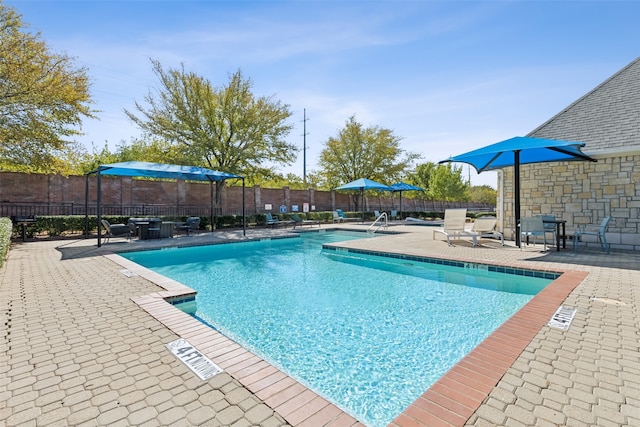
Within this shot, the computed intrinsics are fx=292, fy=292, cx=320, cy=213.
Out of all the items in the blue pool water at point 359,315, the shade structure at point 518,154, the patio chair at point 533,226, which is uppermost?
the shade structure at point 518,154

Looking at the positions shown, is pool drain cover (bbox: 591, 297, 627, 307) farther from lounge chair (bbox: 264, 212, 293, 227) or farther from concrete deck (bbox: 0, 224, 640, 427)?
lounge chair (bbox: 264, 212, 293, 227)

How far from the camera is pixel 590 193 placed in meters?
8.11

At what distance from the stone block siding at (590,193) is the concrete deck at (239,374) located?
5484 mm

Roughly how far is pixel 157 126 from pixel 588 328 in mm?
16270

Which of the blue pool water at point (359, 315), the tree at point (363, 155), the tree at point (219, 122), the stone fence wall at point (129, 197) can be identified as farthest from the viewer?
the tree at point (363, 155)

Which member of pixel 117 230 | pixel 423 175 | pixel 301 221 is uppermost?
pixel 423 175

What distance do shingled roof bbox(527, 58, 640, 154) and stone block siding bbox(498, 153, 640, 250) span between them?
1.46 ft

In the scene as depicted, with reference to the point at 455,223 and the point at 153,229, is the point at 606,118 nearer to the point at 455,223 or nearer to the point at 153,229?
the point at 455,223

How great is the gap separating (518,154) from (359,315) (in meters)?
6.38

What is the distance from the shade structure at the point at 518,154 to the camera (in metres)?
6.73

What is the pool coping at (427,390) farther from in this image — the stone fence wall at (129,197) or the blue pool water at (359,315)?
the stone fence wall at (129,197)

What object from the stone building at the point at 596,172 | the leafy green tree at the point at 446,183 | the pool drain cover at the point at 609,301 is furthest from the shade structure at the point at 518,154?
the leafy green tree at the point at 446,183

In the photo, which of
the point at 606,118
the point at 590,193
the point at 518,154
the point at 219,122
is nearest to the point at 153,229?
the point at 219,122

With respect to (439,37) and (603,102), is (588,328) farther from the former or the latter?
(603,102)
